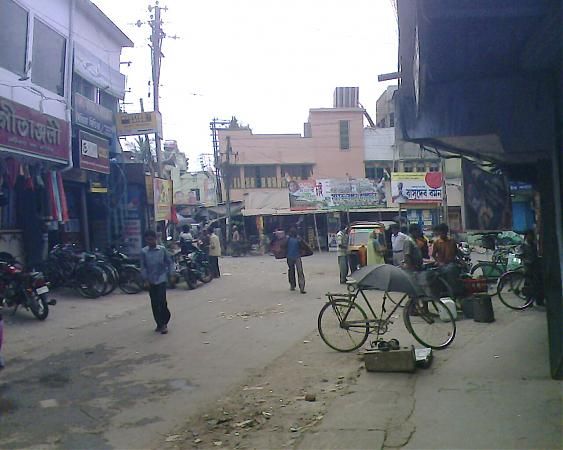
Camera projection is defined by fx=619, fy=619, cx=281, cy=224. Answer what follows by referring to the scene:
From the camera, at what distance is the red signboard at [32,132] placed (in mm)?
11742

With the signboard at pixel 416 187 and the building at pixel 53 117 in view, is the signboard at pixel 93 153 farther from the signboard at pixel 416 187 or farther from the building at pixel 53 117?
the signboard at pixel 416 187

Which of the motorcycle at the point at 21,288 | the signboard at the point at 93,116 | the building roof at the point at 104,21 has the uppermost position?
the building roof at the point at 104,21

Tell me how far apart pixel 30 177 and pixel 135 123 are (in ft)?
18.7

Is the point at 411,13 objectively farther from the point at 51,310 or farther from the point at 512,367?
the point at 51,310

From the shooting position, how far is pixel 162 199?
20203mm

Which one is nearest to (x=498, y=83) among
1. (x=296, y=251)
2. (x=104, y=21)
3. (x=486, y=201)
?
(x=486, y=201)

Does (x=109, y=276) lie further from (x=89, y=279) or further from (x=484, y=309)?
(x=484, y=309)

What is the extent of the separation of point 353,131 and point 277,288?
27.6m

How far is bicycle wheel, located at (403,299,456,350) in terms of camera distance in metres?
7.97

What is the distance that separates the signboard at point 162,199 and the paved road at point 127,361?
5.23 meters

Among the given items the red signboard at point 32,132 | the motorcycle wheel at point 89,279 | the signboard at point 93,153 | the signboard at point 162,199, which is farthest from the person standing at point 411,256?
the signboard at point 162,199

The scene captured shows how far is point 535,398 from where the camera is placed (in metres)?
5.55

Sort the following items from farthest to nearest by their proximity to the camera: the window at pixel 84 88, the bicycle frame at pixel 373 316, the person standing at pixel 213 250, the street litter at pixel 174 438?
1. the person standing at pixel 213 250
2. the window at pixel 84 88
3. the bicycle frame at pixel 373 316
4. the street litter at pixel 174 438

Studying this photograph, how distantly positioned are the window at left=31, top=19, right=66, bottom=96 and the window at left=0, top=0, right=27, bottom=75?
539 millimetres
